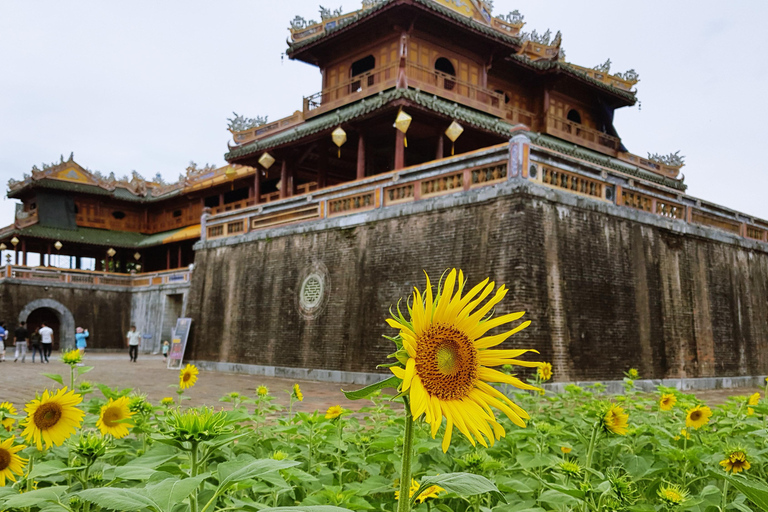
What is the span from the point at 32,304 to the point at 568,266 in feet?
79.2

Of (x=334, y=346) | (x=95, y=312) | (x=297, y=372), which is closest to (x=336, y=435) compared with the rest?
(x=334, y=346)

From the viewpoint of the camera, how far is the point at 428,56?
14.4 meters

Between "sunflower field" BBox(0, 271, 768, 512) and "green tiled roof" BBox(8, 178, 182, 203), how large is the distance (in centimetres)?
2663

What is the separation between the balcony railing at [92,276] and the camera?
79.7 ft

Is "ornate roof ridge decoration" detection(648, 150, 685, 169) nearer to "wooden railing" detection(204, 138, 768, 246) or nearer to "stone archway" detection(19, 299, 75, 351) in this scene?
"wooden railing" detection(204, 138, 768, 246)

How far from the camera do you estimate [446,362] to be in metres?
1.21

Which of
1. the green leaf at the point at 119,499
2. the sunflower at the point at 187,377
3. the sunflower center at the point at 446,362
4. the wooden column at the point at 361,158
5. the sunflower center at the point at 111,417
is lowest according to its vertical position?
the green leaf at the point at 119,499

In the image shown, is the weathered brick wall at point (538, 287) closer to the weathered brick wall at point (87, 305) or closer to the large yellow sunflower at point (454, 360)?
the large yellow sunflower at point (454, 360)

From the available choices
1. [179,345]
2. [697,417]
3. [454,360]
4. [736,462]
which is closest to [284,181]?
[179,345]

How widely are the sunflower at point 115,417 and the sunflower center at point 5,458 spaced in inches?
11.0

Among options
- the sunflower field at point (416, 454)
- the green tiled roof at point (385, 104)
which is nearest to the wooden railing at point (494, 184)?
the green tiled roof at point (385, 104)

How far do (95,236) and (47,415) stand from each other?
29.6m

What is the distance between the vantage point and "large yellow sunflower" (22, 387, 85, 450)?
1.84m

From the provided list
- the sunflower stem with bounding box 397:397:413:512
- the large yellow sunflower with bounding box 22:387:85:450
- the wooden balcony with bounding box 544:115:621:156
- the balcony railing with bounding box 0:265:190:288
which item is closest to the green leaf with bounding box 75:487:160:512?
the sunflower stem with bounding box 397:397:413:512
